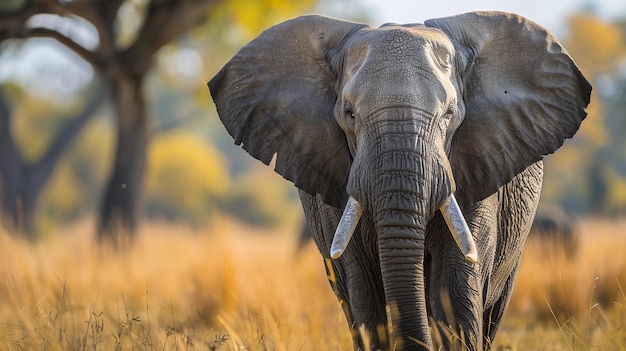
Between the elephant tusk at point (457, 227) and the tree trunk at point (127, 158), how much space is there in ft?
33.5

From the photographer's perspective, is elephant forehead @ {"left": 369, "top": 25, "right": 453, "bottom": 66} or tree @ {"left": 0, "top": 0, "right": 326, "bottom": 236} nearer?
elephant forehead @ {"left": 369, "top": 25, "right": 453, "bottom": 66}

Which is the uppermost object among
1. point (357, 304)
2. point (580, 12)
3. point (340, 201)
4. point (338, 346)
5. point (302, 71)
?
point (302, 71)

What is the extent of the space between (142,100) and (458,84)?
10235 millimetres

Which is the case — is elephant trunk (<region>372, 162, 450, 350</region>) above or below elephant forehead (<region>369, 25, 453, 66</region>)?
below

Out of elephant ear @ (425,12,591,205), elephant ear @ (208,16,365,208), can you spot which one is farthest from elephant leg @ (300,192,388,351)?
elephant ear @ (425,12,591,205)

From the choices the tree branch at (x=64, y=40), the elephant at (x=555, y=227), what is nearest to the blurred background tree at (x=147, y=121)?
the tree branch at (x=64, y=40)

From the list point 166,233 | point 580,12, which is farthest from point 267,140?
point 580,12

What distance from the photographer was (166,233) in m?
17.9

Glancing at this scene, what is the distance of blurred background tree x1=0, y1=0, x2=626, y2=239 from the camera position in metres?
13.6

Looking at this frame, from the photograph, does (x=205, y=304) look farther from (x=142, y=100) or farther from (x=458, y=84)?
(x=142, y=100)

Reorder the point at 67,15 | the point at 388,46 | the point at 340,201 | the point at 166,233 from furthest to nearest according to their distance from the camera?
the point at 166,233, the point at 67,15, the point at 340,201, the point at 388,46

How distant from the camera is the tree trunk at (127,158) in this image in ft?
46.2

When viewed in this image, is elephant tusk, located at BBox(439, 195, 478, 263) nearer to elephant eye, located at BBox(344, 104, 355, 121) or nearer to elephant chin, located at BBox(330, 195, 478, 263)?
elephant chin, located at BBox(330, 195, 478, 263)

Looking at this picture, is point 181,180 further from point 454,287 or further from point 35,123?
point 454,287
